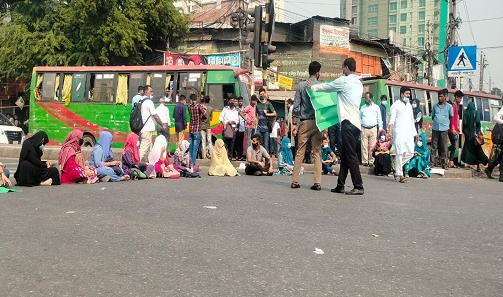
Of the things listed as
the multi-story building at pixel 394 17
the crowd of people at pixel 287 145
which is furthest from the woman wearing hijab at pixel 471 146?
the multi-story building at pixel 394 17

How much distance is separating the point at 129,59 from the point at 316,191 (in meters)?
26.8

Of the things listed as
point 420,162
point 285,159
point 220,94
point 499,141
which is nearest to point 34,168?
point 285,159

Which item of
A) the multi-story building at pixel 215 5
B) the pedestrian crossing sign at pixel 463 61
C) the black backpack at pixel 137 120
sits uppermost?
the multi-story building at pixel 215 5

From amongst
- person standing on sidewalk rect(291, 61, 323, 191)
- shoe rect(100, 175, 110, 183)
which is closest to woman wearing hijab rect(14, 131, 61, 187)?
shoe rect(100, 175, 110, 183)

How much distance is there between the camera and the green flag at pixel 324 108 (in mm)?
9414

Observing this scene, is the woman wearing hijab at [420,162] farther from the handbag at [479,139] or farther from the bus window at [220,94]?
the bus window at [220,94]

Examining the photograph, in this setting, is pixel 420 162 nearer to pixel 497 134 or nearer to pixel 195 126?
pixel 497 134

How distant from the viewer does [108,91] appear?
22297mm

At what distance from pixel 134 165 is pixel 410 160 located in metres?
6.16

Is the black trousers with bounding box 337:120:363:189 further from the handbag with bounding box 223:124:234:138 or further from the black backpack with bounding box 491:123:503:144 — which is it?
the handbag with bounding box 223:124:234:138

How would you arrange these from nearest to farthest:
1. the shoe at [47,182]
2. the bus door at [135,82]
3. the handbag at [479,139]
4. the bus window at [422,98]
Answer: the shoe at [47,182]
the handbag at [479,139]
the bus door at [135,82]
the bus window at [422,98]

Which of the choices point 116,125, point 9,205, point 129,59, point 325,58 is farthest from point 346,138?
point 325,58

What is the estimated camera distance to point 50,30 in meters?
33.1

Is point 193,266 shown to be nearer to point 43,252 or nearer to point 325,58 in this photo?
point 43,252
